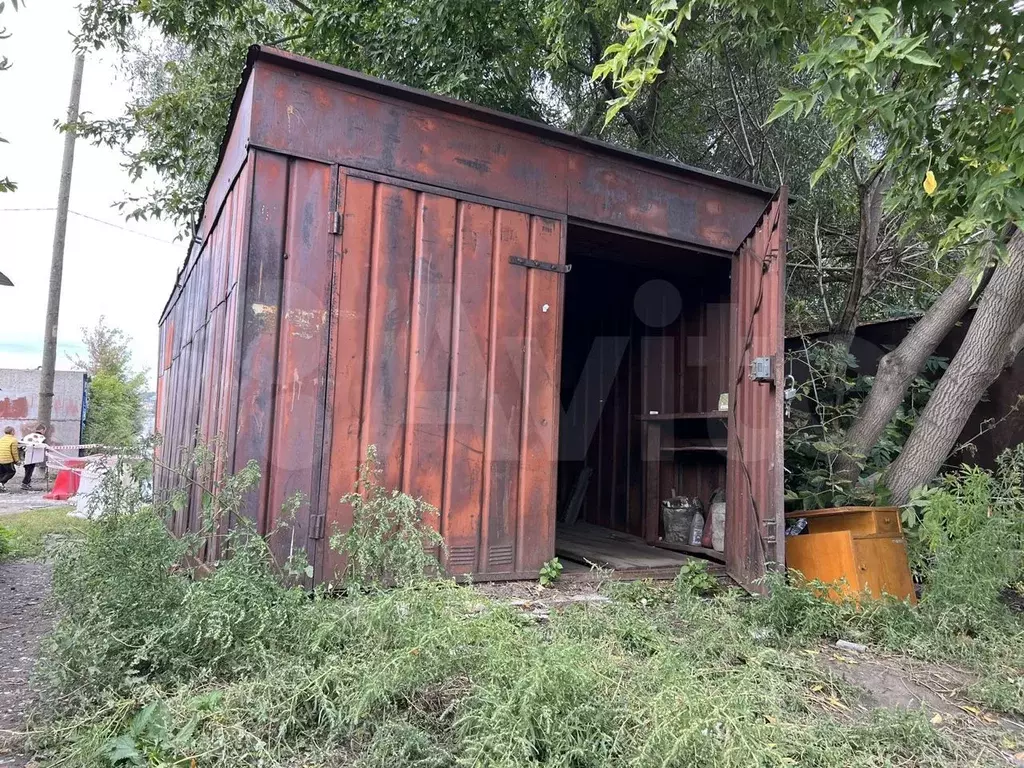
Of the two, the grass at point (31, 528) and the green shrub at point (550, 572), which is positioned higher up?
the green shrub at point (550, 572)

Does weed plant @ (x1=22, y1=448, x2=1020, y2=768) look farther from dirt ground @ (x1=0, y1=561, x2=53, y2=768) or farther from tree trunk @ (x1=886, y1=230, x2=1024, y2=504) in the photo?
tree trunk @ (x1=886, y1=230, x2=1024, y2=504)

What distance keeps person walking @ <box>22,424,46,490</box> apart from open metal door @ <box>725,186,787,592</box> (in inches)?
535

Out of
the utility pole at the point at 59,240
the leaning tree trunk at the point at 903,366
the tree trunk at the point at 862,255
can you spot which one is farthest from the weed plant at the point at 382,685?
the utility pole at the point at 59,240

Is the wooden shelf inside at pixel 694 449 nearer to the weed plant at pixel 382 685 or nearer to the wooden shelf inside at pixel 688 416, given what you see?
the wooden shelf inside at pixel 688 416

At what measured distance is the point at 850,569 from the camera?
467cm

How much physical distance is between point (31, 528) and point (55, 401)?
1401 cm

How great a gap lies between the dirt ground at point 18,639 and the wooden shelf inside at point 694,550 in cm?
468

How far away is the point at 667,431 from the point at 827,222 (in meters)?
4.78

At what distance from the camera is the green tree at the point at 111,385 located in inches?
138

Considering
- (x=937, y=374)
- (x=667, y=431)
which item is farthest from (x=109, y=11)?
(x=937, y=374)

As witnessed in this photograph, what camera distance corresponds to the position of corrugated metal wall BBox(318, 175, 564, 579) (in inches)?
163

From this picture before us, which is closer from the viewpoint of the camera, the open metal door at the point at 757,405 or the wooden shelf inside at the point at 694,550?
the open metal door at the point at 757,405

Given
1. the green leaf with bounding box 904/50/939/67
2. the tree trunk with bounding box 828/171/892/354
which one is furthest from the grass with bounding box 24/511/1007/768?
the tree trunk with bounding box 828/171/892/354

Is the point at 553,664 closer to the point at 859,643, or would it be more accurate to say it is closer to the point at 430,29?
the point at 859,643
